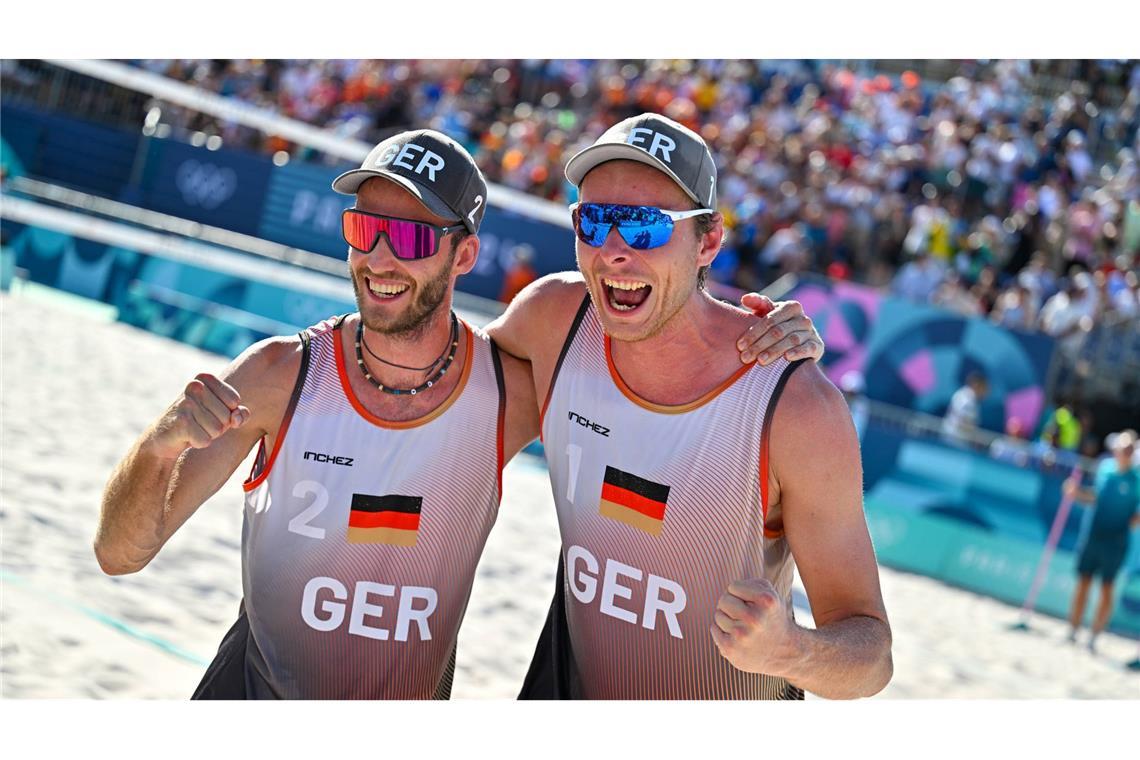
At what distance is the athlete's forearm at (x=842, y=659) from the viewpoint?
274 cm

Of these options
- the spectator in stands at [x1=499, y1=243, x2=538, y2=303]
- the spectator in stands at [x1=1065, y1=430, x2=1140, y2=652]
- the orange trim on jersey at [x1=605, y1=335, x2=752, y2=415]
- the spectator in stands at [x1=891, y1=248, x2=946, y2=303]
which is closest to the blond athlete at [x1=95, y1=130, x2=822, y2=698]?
the orange trim on jersey at [x1=605, y1=335, x2=752, y2=415]

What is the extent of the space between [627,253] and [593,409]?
42cm

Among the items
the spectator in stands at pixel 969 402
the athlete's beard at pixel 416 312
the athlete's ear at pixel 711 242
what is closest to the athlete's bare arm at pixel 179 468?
the athlete's beard at pixel 416 312

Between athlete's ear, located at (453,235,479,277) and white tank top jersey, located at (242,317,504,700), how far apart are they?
1.12 feet

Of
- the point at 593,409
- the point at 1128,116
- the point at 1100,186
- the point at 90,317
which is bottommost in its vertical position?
the point at 90,317

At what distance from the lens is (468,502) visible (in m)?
3.35

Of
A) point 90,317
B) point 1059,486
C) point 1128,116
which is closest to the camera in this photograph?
point 1059,486

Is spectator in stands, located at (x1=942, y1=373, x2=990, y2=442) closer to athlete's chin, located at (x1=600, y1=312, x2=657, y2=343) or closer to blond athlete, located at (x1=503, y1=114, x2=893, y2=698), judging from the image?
blond athlete, located at (x1=503, y1=114, x2=893, y2=698)

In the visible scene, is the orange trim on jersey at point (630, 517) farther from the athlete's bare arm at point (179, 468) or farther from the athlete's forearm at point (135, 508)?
the athlete's forearm at point (135, 508)

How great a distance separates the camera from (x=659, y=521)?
3186 millimetres

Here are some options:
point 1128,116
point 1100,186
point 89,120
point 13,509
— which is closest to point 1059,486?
point 1100,186

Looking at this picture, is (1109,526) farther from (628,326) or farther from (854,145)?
(628,326)

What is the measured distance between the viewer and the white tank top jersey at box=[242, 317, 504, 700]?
3.25 m
